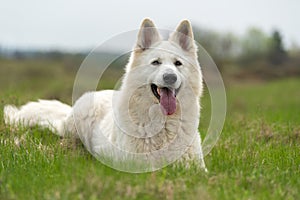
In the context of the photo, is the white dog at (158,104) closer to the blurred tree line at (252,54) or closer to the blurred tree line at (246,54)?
the blurred tree line at (246,54)

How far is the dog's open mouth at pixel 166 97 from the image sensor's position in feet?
15.9

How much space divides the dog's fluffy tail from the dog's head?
2012mm

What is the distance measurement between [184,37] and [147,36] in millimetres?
454

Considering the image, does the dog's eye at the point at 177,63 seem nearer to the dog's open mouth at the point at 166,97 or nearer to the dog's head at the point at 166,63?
the dog's head at the point at 166,63

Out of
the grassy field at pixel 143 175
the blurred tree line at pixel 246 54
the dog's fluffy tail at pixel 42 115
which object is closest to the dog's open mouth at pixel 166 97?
the grassy field at pixel 143 175

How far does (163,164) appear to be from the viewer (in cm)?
469

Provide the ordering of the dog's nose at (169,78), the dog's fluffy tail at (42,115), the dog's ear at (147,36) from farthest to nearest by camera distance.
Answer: the dog's fluffy tail at (42,115) < the dog's ear at (147,36) < the dog's nose at (169,78)

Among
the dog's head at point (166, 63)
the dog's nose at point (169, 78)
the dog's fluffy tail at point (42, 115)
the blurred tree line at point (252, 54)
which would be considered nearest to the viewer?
the dog's nose at point (169, 78)

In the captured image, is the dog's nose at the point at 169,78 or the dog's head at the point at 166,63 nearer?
the dog's nose at the point at 169,78

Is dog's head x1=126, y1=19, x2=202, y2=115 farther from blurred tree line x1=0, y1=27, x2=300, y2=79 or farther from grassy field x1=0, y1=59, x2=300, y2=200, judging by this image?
blurred tree line x1=0, y1=27, x2=300, y2=79

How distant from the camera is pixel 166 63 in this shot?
4.84 metres

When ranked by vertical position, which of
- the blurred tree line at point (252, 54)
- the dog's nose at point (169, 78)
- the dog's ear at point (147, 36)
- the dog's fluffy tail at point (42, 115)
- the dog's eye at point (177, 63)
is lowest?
the blurred tree line at point (252, 54)

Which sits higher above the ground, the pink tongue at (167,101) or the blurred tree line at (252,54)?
the pink tongue at (167,101)

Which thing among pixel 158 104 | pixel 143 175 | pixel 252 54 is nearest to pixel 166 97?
pixel 158 104
